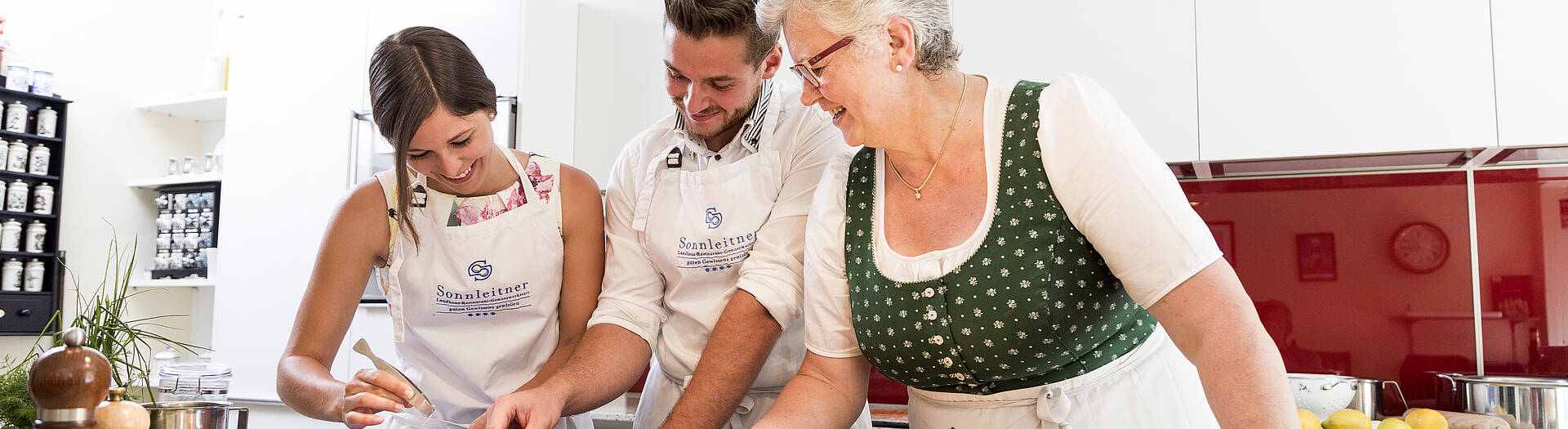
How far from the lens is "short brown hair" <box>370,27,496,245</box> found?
119 centimetres

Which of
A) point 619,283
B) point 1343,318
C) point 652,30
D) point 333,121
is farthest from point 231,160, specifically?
point 1343,318

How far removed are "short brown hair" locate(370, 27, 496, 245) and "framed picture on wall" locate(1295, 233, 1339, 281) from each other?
210 centimetres

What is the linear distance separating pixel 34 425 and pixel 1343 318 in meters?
2.59

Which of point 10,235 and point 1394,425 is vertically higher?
point 10,235

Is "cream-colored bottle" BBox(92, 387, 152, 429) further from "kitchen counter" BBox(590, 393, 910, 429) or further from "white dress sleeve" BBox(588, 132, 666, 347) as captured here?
"kitchen counter" BBox(590, 393, 910, 429)

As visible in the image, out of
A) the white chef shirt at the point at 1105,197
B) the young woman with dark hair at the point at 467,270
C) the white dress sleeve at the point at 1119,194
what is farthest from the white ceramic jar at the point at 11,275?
the white dress sleeve at the point at 1119,194

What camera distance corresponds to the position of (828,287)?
3.57 ft

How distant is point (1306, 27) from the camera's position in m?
2.20

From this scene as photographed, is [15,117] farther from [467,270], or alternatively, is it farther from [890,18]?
[890,18]

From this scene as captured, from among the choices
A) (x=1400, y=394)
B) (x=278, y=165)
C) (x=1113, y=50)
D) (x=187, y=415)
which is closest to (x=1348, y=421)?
(x=1400, y=394)

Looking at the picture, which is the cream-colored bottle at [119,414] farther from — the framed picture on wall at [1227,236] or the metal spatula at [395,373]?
the framed picture on wall at [1227,236]

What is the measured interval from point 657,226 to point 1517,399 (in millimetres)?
1850

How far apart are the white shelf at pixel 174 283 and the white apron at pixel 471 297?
9.06 feet

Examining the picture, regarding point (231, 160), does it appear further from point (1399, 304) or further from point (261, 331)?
point (1399, 304)
